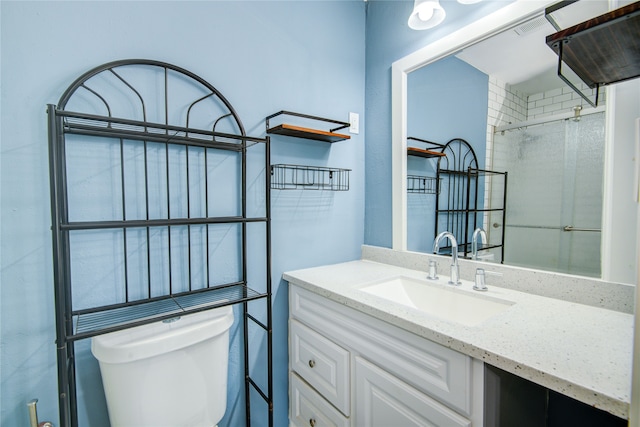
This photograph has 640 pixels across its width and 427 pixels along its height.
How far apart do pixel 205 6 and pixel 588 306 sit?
183 cm

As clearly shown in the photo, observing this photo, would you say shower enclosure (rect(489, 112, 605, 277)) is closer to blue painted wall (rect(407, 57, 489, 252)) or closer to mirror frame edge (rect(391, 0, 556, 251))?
blue painted wall (rect(407, 57, 489, 252))

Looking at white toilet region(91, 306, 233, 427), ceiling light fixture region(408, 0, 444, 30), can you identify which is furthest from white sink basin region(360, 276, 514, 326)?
ceiling light fixture region(408, 0, 444, 30)

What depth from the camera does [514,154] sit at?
3.91ft

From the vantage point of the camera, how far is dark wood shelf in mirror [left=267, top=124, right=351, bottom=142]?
133 centimetres

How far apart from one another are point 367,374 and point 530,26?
1.42 metres

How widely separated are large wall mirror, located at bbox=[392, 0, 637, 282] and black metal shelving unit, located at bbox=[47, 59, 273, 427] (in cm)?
83

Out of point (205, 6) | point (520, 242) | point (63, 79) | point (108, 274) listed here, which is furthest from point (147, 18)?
point (520, 242)

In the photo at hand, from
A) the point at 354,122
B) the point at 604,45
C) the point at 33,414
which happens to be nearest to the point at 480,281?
the point at 604,45

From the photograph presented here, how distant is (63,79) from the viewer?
38.4 inches

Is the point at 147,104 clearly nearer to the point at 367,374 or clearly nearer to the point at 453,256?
the point at 367,374

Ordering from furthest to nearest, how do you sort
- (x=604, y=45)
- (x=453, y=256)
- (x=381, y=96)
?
(x=381, y=96), (x=453, y=256), (x=604, y=45)

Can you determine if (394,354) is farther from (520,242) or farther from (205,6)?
(205,6)

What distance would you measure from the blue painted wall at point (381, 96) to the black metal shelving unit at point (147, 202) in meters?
0.71

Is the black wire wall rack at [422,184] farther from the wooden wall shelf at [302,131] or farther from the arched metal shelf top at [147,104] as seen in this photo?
the arched metal shelf top at [147,104]
